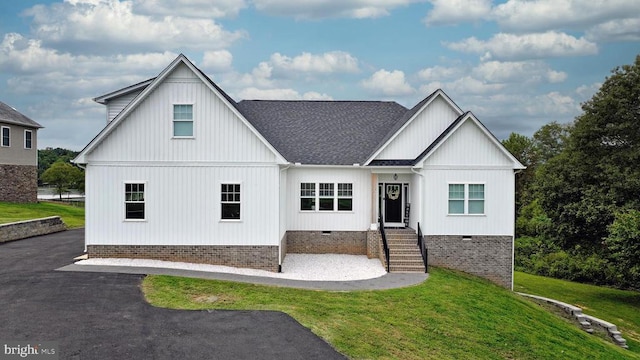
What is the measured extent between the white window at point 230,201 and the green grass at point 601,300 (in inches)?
566

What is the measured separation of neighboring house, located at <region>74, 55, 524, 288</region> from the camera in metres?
17.7

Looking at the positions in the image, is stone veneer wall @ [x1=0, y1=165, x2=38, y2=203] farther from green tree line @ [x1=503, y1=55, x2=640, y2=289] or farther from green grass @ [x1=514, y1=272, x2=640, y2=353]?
green tree line @ [x1=503, y1=55, x2=640, y2=289]

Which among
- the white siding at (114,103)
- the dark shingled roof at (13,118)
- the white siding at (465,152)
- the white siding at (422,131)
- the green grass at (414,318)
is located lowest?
the green grass at (414,318)

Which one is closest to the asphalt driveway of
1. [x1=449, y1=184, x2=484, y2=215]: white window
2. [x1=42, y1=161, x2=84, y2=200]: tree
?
[x1=449, y1=184, x2=484, y2=215]: white window

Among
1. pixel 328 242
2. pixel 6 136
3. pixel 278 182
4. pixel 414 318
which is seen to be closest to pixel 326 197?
pixel 328 242

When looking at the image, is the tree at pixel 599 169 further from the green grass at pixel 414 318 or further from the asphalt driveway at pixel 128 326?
the asphalt driveway at pixel 128 326

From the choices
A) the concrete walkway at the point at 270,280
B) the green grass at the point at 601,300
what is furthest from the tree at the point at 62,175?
the green grass at the point at 601,300

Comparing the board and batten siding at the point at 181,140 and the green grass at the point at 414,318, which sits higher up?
the board and batten siding at the point at 181,140

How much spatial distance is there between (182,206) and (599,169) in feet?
72.5

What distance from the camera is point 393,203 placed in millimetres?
22250

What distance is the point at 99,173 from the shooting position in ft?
58.0

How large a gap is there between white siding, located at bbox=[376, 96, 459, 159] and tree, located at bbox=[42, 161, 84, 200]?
1729 inches

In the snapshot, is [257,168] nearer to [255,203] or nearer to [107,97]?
[255,203]

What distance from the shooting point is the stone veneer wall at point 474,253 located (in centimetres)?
1978
